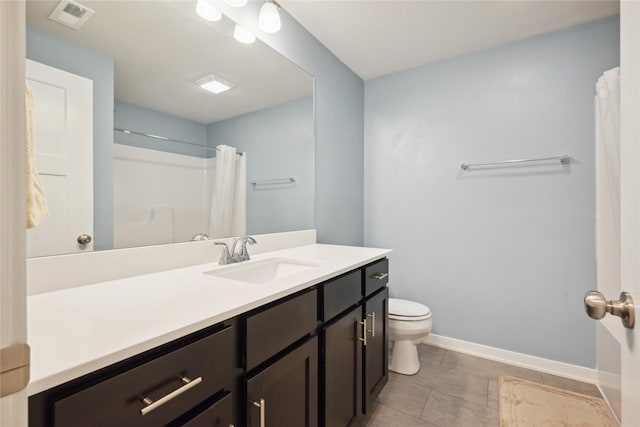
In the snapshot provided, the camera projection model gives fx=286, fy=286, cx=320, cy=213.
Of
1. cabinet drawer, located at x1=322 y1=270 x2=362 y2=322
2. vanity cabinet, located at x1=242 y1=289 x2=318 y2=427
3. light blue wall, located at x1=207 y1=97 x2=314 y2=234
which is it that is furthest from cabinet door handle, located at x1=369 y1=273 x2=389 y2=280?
light blue wall, located at x1=207 y1=97 x2=314 y2=234

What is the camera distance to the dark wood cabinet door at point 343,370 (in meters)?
1.13

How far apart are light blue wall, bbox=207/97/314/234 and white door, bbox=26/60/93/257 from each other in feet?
1.70

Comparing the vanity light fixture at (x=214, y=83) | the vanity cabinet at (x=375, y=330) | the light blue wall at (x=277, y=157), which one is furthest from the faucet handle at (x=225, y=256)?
the vanity light fixture at (x=214, y=83)

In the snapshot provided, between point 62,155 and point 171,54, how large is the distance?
631mm

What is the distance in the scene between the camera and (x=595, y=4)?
1727mm

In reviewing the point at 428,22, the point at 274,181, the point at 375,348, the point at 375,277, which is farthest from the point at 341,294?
the point at 428,22

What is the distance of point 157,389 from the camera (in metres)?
0.59

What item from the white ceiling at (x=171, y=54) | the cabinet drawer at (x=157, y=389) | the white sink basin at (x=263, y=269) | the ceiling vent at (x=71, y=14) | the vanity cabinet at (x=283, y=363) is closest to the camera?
the cabinet drawer at (x=157, y=389)

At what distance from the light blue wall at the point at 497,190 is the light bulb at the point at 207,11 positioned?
164cm

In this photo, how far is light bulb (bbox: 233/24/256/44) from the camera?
1.51 meters

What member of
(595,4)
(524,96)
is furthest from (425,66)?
(595,4)

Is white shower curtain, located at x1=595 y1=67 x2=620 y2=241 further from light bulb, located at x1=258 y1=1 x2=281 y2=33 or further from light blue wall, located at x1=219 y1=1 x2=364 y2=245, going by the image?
light bulb, located at x1=258 y1=1 x2=281 y2=33

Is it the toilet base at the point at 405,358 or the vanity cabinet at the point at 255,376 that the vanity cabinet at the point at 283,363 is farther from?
the toilet base at the point at 405,358

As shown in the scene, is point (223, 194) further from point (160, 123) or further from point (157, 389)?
point (157, 389)
